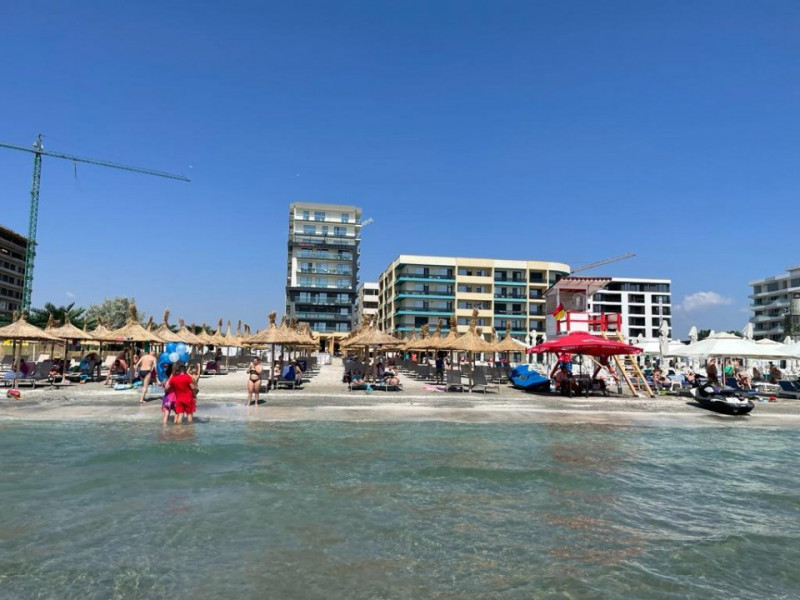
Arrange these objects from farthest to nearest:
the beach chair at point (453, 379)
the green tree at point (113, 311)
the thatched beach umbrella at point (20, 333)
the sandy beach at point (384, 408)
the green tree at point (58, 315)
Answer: the green tree at point (113, 311)
the green tree at point (58, 315)
the beach chair at point (453, 379)
the thatched beach umbrella at point (20, 333)
the sandy beach at point (384, 408)

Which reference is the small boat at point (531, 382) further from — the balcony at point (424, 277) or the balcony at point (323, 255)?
the balcony at point (323, 255)

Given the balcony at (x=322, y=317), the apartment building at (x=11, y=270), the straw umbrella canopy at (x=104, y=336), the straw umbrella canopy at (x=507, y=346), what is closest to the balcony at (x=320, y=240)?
the balcony at (x=322, y=317)

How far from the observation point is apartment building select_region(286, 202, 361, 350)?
3425 inches

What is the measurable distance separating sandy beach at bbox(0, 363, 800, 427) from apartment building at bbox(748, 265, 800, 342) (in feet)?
314

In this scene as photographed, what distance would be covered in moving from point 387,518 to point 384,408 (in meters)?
10.1

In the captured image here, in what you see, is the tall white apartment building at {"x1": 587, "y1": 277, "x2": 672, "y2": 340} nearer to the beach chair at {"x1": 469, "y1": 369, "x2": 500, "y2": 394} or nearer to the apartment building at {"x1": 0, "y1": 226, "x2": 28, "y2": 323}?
the beach chair at {"x1": 469, "y1": 369, "x2": 500, "y2": 394}

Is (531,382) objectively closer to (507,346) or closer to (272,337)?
(507,346)

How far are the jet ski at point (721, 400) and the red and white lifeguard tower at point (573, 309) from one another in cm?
845

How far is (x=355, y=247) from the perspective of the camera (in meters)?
92.9

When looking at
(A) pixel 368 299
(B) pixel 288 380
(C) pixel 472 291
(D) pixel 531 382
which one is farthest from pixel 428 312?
(B) pixel 288 380

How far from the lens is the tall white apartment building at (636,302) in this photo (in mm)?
108438

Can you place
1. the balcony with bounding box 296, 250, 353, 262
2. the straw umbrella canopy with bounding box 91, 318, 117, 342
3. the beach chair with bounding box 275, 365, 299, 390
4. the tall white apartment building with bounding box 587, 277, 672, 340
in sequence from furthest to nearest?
the tall white apartment building with bounding box 587, 277, 672, 340, the balcony with bounding box 296, 250, 353, 262, the straw umbrella canopy with bounding box 91, 318, 117, 342, the beach chair with bounding box 275, 365, 299, 390

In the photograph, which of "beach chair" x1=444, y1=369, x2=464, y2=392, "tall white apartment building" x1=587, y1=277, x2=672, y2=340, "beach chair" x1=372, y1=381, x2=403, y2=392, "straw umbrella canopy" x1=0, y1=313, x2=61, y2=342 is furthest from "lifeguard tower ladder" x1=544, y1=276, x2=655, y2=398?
"tall white apartment building" x1=587, y1=277, x2=672, y2=340

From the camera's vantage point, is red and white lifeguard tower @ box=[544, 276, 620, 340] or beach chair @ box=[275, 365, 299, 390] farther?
red and white lifeguard tower @ box=[544, 276, 620, 340]
